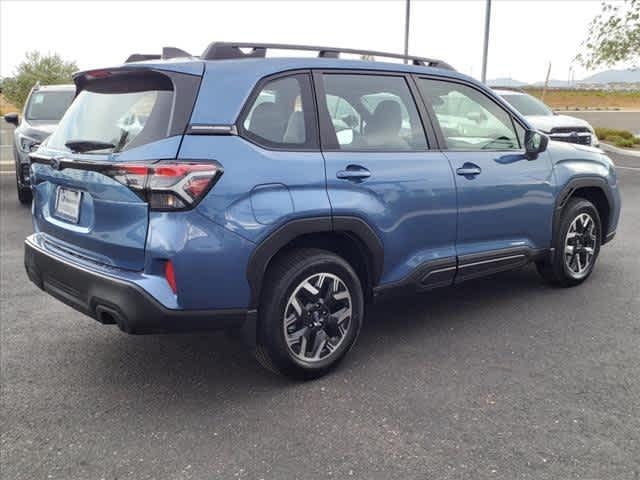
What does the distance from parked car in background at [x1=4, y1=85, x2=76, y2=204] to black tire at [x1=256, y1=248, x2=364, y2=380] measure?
6970 millimetres

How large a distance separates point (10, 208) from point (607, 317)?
881 cm

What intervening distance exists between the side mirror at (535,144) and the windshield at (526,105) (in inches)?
333

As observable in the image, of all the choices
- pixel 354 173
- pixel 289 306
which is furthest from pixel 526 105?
pixel 289 306

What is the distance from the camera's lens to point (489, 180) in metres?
4.39

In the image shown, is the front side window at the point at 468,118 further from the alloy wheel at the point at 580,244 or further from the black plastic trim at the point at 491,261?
the alloy wheel at the point at 580,244

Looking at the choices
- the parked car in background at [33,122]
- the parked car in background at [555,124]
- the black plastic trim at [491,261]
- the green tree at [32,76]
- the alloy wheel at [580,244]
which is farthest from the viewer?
the green tree at [32,76]

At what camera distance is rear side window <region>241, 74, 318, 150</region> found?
3.35 meters

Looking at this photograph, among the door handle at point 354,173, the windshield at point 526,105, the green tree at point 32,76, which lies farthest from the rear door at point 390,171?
the green tree at point 32,76

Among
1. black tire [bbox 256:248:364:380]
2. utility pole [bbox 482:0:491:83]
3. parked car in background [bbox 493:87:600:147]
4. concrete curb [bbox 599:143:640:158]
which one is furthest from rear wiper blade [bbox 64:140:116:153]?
concrete curb [bbox 599:143:640:158]

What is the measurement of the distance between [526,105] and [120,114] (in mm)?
11100

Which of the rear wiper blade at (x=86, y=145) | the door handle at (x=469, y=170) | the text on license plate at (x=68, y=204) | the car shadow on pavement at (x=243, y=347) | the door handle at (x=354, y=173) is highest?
the rear wiper blade at (x=86, y=145)

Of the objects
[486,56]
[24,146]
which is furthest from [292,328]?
[486,56]

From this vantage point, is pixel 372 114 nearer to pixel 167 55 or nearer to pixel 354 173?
pixel 354 173

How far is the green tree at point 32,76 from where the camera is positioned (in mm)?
34281
